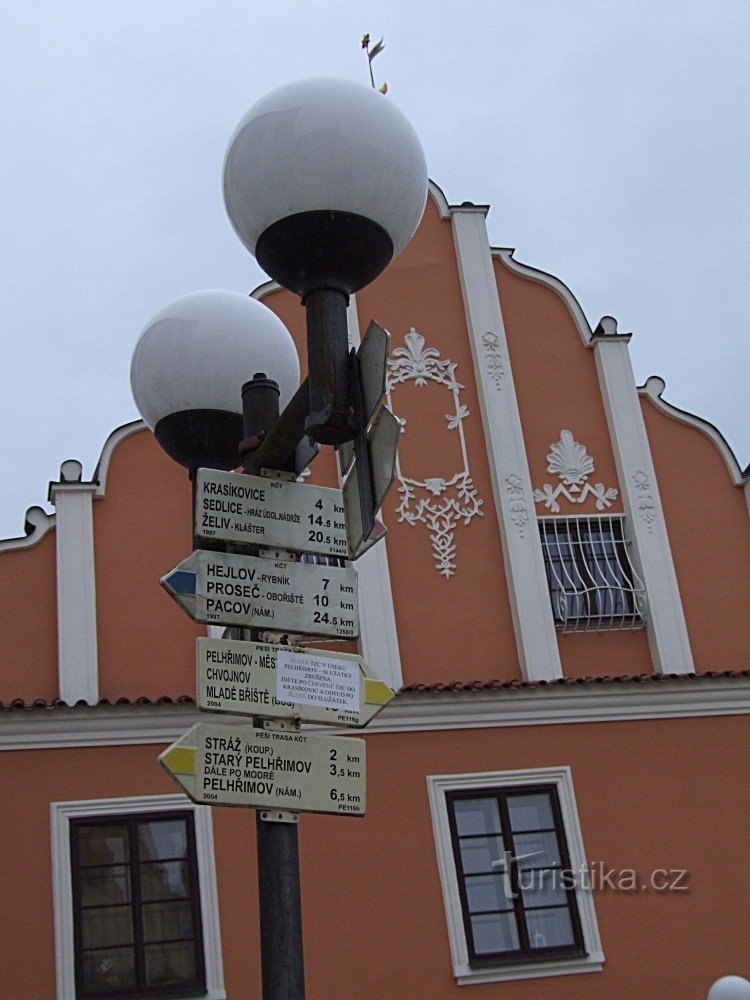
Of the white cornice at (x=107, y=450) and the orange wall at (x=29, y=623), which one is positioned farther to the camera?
the white cornice at (x=107, y=450)

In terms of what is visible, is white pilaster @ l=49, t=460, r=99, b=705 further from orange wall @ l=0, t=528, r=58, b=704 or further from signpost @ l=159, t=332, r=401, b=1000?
signpost @ l=159, t=332, r=401, b=1000

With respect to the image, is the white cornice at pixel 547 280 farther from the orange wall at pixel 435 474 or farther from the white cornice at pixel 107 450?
the white cornice at pixel 107 450

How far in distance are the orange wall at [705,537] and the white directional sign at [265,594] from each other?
8342 millimetres

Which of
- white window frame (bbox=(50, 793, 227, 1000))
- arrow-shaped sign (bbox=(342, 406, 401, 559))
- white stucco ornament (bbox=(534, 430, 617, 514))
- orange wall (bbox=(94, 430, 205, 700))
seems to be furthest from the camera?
white stucco ornament (bbox=(534, 430, 617, 514))

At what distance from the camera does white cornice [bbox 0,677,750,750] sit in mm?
9961

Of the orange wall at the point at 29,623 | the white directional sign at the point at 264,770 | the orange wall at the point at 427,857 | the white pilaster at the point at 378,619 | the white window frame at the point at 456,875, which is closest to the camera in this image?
the white directional sign at the point at 264,770

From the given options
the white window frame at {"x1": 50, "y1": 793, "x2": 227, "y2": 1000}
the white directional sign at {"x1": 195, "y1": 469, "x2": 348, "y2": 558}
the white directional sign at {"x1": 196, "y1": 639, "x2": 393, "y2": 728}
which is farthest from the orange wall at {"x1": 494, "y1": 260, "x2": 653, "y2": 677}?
the white directional sign at {"x1": 196, "y1": 639, "x2": 393, "y2": 728}

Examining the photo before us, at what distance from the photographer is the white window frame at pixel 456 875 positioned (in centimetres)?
993

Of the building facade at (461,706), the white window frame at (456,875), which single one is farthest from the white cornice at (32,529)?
the white window frame at (456,875)

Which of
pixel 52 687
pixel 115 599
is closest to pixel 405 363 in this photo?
pixel 115 599

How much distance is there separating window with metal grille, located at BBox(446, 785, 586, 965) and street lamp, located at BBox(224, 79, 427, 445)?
7.70 meters

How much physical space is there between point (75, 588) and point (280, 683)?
741cm

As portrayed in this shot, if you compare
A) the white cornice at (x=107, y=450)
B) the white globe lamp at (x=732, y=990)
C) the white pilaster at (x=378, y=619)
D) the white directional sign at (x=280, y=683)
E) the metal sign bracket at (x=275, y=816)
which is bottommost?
the white globe lamp at (x=732, y=990)

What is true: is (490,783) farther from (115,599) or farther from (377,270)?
(377,270)
